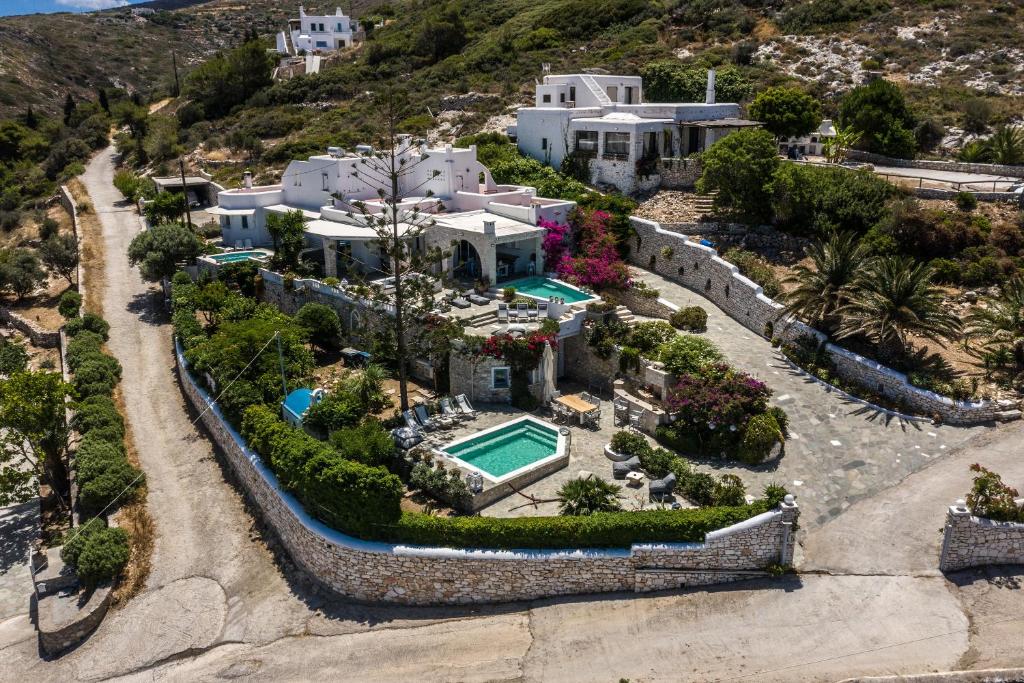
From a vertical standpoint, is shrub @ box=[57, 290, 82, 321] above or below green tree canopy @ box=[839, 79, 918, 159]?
below

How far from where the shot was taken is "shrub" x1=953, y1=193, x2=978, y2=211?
30906 millimetres

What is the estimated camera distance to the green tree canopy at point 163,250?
115ft

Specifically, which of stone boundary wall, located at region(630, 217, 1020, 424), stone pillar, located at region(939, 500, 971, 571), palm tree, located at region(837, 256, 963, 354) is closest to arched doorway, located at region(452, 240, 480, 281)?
stone boundary wall, located at region(630, 217, 1020, 424)

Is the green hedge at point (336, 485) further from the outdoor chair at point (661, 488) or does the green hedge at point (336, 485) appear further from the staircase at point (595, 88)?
the staircase at point (595, 88)

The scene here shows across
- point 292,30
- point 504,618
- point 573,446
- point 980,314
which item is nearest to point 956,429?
point 980,314

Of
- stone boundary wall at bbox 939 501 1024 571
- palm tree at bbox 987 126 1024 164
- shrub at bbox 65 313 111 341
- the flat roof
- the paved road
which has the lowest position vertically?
the paved road

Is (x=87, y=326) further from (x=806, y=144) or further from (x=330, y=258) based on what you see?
(x=806, y=144)

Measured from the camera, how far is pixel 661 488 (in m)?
18.9

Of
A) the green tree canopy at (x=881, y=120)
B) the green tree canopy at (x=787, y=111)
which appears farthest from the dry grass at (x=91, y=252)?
the green tree canopy at (x=881, y=120)

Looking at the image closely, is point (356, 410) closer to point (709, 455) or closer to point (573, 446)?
point (573, 446)

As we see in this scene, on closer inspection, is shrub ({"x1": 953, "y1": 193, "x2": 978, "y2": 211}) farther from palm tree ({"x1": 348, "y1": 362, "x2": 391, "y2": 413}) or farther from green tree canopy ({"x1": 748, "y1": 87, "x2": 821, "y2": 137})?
palm tree ({"x1": 348, "y1": 362, "x2": 391, "y2": 413})

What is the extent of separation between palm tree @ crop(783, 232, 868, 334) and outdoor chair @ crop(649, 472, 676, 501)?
10.0 meters

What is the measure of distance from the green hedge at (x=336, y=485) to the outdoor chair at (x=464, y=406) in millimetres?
5620

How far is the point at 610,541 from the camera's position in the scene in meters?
17.0
